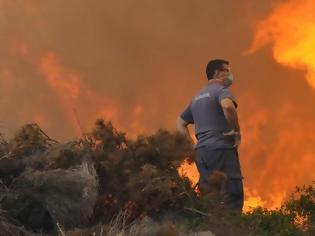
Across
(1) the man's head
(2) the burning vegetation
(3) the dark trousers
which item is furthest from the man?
(2) the burning vegetation

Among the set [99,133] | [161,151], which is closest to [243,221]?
[161,151]

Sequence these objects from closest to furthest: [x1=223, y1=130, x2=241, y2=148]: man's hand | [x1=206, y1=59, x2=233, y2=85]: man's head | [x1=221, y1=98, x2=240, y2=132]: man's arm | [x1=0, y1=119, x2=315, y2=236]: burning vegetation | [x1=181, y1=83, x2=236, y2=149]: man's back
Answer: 1. [x1=0, y1=119, x2=315, y2=236]: burning vegetation
2. [x1=221, y1=98, x2=240, y2=132]: man's arm
3. [x1=223, y1=130, x2=241, y2=148]: man's hand
4. [x1=181, y1=83, x2=236, y2=149]: man's back
5. [x1=206, y1=59, x2=233, y2=85]: man's head

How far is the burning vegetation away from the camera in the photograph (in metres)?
6.40

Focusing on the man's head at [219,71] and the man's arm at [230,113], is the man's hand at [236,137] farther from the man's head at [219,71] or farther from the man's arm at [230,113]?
the man's head at [219,71]

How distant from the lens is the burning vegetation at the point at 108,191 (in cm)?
640

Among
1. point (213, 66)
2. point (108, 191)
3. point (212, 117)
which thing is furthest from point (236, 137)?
point (108, 191)

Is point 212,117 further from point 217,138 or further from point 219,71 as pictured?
point 219,71

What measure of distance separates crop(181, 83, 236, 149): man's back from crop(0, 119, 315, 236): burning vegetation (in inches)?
53.0

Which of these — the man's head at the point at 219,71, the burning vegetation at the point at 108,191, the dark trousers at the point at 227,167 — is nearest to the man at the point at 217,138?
the dark trousers at the point at 227,167

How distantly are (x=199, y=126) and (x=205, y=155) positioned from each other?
0.39 metres

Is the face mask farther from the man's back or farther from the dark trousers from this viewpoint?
the dark trousers

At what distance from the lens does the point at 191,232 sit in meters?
6.51

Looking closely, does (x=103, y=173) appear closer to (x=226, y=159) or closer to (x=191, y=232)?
(x=191, y=232)

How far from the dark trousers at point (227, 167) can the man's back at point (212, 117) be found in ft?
0.32
